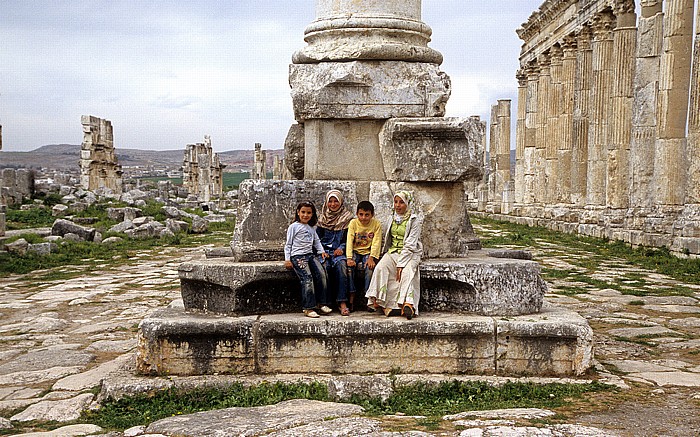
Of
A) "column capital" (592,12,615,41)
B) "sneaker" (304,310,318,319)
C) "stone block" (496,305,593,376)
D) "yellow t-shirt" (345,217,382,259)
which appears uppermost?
"column capital" (592,12,615,41)

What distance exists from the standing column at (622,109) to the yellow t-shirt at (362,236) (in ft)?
51.6

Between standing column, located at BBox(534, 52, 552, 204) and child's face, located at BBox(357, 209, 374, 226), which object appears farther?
standing column, located at BBox(534, 52, 552, 204)

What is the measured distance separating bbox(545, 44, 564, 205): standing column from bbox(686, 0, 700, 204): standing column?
38.0ft

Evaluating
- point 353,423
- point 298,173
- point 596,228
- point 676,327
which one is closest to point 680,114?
point 596,228

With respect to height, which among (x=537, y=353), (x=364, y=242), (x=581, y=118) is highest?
(x=581, y=118)

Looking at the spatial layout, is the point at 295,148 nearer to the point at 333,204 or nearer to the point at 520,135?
the point at 333,204

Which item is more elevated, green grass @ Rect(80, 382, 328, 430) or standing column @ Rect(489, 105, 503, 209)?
standing column @ Rect(489, 105, 503, 209)

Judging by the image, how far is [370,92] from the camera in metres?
6.07

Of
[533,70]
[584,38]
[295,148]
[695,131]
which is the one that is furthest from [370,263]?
[533,70]

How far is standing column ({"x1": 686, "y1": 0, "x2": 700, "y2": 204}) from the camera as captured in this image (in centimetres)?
1412

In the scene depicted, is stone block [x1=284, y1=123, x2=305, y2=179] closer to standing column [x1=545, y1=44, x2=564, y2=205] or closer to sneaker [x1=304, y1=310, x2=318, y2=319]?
sneaker [x1=304, y1=310, x2=318, y2=319]

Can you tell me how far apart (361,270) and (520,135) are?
26802 millimetres

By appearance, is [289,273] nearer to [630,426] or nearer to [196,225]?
[630,426]

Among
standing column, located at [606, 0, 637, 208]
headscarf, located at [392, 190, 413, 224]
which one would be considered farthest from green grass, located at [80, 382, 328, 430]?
standing column, located at [606, 0, 637, 208]
